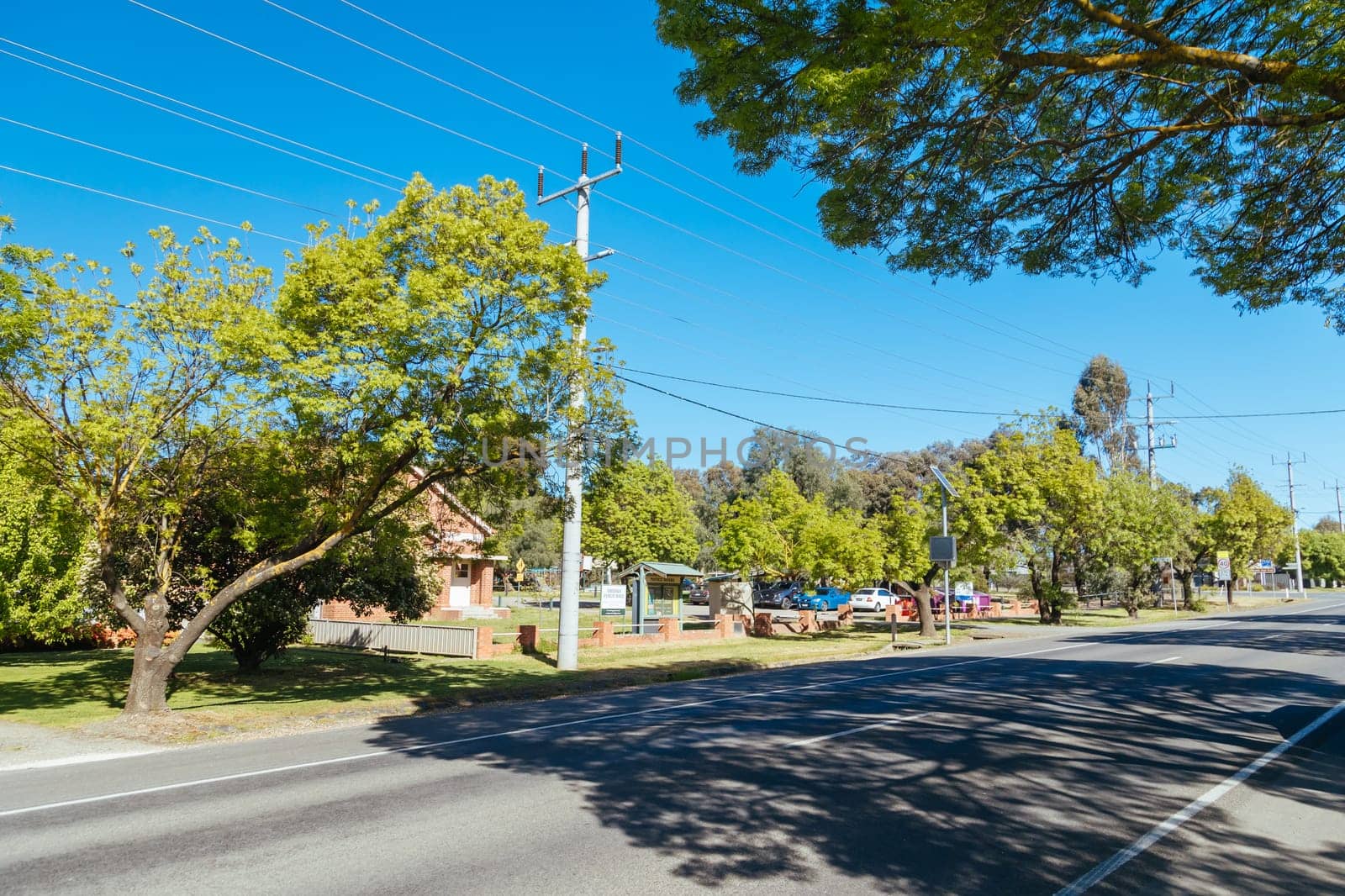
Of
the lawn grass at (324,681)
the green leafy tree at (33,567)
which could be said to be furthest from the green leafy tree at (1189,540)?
the green leafy tree at (33,567)

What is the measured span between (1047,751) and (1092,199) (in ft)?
21.2

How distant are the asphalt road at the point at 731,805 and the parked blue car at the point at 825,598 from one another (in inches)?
1562

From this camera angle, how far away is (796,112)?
8.34 meters

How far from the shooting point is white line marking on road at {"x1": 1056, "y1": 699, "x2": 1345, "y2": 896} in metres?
5.44

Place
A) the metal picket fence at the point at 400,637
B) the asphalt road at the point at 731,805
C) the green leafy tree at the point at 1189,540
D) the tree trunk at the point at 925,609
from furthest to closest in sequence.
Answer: the green leafy tree at the point at 1189,540, the tree trunk at the point at 925,609, the metal picket fence at the point at 400,637, the asphalt road at the point at 731,805

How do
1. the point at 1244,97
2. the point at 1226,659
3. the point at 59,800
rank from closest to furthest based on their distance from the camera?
the point at 59,800
the point at 1244,97
the point at 1226,659

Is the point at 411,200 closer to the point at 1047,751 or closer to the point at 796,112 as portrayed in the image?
the point at 796,112

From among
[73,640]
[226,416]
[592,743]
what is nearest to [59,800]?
[592,743]

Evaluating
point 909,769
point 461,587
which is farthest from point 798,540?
point 909,769

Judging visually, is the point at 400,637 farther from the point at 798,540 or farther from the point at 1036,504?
the point at 1036,504

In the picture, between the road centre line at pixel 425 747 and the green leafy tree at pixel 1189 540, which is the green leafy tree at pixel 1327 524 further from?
the road centre line at pixel 425 747

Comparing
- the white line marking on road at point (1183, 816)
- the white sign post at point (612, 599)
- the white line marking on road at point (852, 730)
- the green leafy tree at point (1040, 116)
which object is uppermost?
the green leafy tree at point (1040, 116)

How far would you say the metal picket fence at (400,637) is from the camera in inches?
932

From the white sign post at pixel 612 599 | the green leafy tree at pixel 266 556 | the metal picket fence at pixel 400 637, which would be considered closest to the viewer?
the green leafy tree at pixel 266 556
